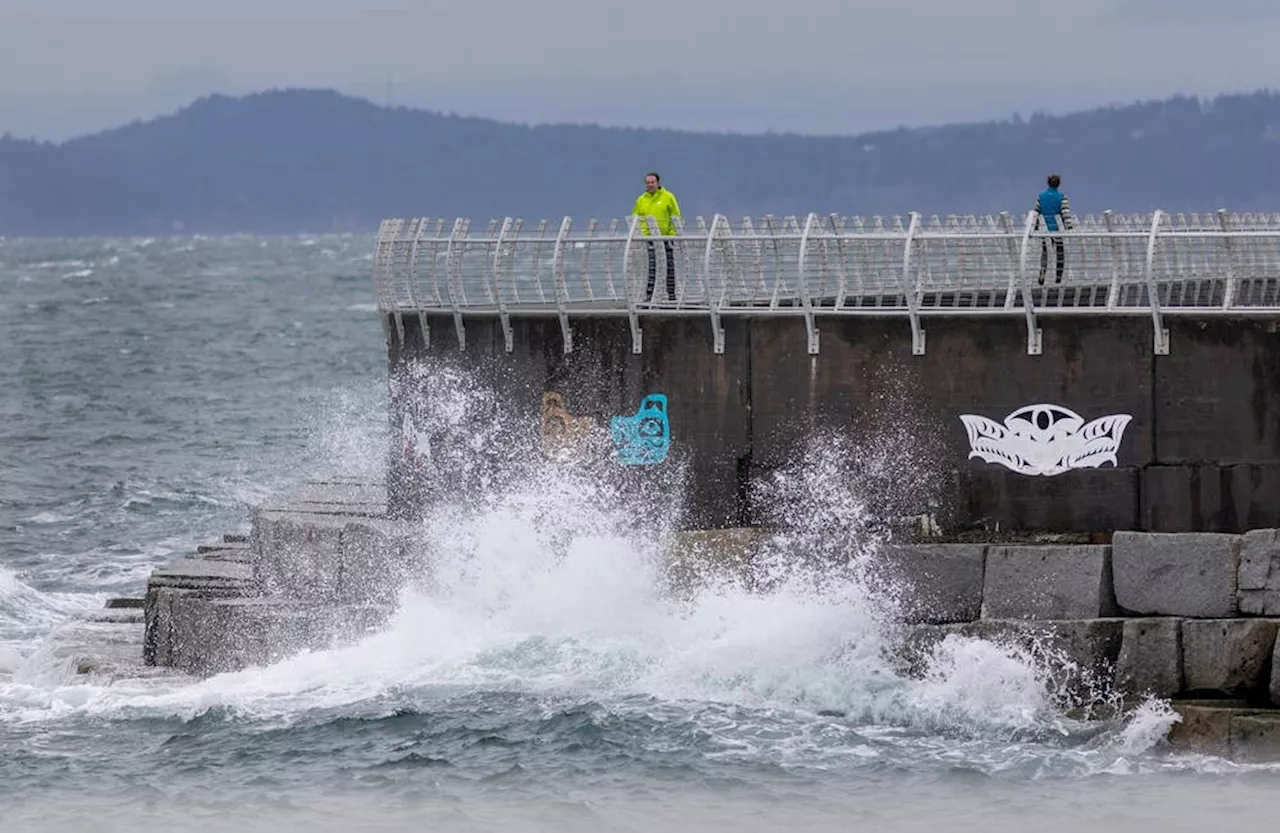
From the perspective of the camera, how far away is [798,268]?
20094mm

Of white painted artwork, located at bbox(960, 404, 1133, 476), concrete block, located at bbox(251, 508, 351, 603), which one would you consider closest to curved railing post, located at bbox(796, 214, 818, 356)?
white painted artwork, located at bbox(960, 404, 1133, 476)

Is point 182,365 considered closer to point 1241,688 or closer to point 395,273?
point 395,273

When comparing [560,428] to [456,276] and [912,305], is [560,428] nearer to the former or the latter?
[456,276]

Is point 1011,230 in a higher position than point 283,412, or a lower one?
higher

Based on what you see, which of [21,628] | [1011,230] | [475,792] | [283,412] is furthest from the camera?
[283,412]

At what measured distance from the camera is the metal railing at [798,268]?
19.7 m

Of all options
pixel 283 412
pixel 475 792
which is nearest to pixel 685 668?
pixel 475 792

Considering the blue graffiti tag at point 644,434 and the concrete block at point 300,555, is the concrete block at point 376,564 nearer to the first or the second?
the concrete block at point 300,555

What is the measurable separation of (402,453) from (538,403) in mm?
2068

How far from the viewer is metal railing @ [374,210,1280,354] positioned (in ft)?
64.5

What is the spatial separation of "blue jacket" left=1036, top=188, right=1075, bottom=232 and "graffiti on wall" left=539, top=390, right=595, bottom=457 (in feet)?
16.8

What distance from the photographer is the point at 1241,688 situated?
17.5m

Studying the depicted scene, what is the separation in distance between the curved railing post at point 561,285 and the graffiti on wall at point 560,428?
507mm

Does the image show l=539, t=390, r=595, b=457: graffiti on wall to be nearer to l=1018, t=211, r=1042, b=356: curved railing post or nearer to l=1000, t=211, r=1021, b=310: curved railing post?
l=1000, t=211, r=1021, b=310: curved railing post
